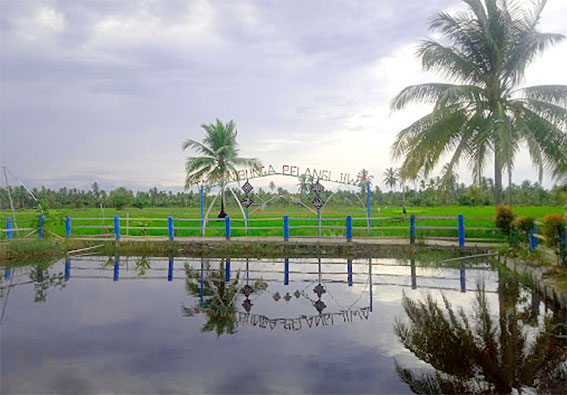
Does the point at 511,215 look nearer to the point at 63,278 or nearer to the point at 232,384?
the point at 232,384

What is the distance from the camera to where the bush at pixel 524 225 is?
970 cm

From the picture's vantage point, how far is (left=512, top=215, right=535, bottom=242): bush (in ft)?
31.8

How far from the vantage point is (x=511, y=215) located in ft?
33.8

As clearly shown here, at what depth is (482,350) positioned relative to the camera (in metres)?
5.37

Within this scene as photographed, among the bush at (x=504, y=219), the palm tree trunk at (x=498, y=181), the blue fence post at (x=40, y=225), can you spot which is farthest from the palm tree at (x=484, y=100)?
the blue fence post at (x=40, y=225)

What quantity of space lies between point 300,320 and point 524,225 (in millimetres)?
5912

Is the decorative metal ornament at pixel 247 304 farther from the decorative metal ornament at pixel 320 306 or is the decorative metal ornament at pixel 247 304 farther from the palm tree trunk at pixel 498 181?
the palm tree trunk at pixel 498 181

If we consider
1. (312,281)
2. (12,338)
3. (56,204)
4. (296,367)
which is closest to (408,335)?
(296,367)

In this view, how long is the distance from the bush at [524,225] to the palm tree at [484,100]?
3.51 meters

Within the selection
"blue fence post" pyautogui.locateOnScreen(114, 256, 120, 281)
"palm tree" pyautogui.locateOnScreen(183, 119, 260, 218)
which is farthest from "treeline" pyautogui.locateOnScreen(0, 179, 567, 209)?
"blue fence post" pyautogui.locateOnScreen(114, 256, 120, 281)

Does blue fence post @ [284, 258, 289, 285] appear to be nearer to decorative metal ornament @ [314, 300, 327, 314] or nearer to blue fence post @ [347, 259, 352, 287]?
blue fence post @ [347, 259, 352, 287]

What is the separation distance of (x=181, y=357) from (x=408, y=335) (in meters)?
3.08

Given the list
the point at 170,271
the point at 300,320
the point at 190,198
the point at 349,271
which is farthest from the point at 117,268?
the point at 190,198

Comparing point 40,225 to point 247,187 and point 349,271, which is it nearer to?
point 247,187
